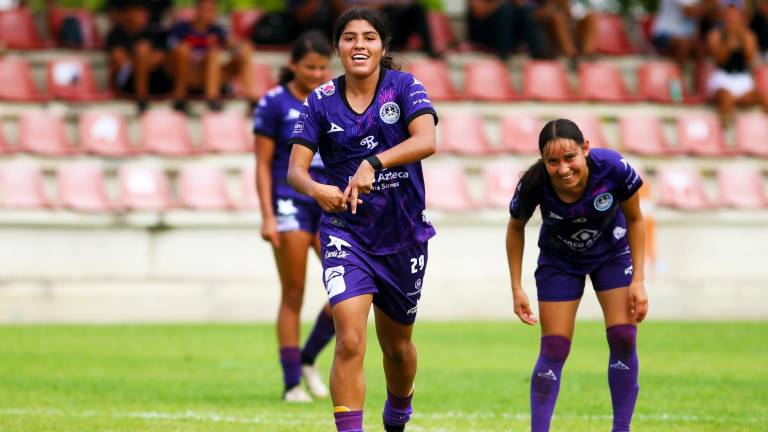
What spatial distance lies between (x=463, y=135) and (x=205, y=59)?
374 cm

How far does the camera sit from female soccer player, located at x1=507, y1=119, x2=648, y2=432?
666 centimetres

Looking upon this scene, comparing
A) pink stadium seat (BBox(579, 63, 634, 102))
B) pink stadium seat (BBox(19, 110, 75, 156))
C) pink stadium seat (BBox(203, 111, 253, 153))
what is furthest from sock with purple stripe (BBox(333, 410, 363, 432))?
pink stadium seat (BBox(579, 63, 634, 102))

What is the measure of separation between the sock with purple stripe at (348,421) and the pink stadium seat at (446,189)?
10810 millimetres

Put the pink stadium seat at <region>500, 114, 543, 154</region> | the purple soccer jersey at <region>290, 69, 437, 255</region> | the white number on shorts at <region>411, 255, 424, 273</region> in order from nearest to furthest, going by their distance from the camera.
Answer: the purple soccer jersey at <region>290, 69, 437, 255</region> < the white number on shorts at <region>411, 255, 424, 273</region> < the pink stadium seat at <region>500, 114, 543, 154</region>

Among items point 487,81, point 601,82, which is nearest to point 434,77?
point 487,81

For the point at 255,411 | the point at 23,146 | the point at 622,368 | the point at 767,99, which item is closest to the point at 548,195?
the point at 622,368

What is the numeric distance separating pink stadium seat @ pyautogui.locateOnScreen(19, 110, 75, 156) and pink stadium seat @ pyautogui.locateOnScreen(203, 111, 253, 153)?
1.80 meters

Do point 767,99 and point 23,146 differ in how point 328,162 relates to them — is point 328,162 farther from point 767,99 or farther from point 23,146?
point 767,99

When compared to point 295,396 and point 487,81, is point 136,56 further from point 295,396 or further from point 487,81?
point 295,396

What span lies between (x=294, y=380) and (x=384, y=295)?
2.89 meters

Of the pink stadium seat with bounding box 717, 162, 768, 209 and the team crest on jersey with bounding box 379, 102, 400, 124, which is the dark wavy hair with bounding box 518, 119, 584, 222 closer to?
the team crest on jersey with bounding box 379, 102, 400, 124

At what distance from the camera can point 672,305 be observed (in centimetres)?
1608

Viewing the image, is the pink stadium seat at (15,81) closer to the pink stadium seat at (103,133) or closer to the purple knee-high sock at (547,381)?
the pink stadium seat at (103,133)

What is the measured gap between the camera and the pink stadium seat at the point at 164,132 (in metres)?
17.3
